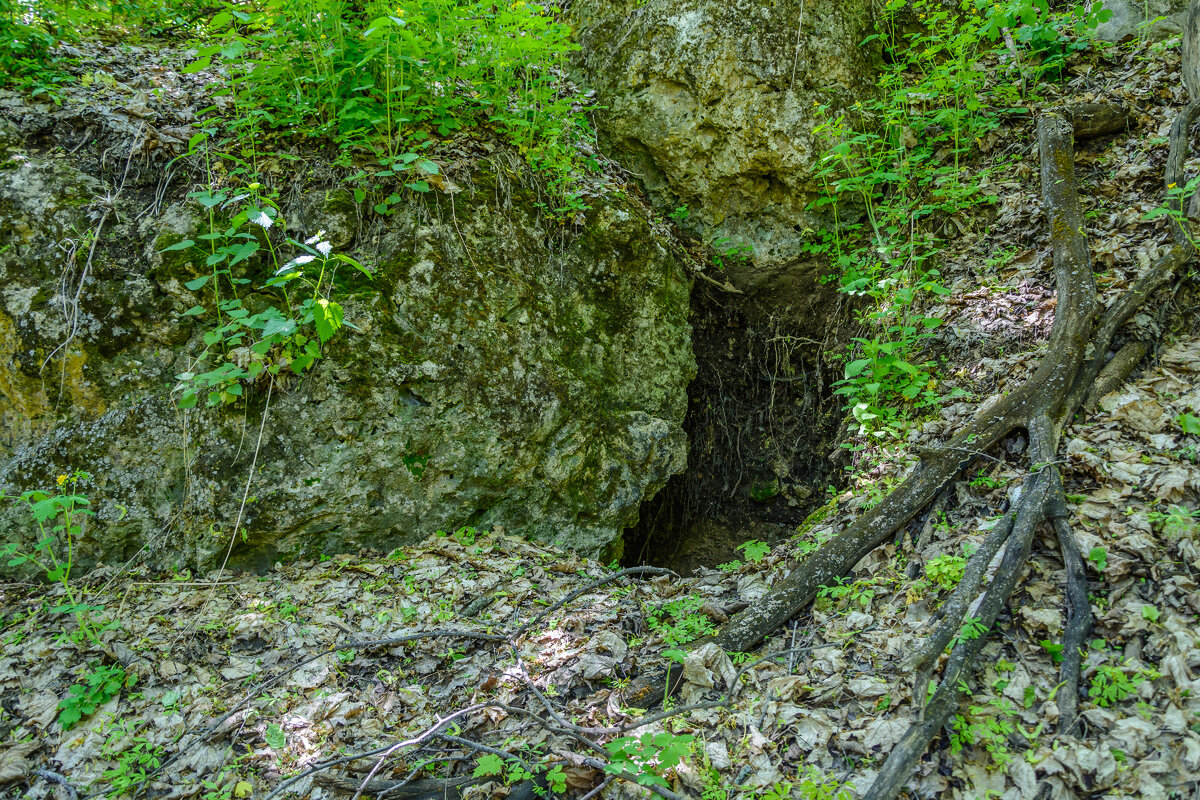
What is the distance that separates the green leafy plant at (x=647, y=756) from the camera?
1.95 meters

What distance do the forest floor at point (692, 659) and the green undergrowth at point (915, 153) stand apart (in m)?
0.59

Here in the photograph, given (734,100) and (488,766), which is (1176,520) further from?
(734,100)

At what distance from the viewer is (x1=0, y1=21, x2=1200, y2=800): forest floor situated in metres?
1.95

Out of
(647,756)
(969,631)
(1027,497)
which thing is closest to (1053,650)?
(969,631)

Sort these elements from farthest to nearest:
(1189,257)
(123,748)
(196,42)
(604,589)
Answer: (196,42) → (604,589) → (1189,257) → (123,748)

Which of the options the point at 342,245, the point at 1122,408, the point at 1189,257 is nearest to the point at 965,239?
the point at 1189,257

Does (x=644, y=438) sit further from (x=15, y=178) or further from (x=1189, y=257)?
(x=15, y=178)

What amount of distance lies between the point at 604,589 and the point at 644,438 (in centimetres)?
137

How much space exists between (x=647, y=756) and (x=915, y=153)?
495 centimetres

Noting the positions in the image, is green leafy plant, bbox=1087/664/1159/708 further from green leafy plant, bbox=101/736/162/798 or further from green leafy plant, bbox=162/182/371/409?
green leafy plant, bbox=162/182/371/409

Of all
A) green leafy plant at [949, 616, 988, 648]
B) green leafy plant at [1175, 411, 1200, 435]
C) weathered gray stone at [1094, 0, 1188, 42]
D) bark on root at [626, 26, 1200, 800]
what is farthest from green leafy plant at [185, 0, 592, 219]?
weathered gray stone at [1094, 0, 1188, 42]

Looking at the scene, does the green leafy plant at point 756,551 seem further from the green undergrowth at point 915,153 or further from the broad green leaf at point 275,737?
the broad green leaf at point 275,737

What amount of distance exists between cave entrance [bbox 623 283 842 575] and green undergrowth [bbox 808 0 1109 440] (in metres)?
0.61

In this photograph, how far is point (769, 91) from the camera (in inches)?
193
